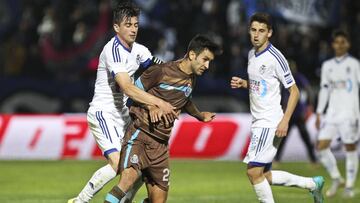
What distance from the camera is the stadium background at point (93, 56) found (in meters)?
19.3

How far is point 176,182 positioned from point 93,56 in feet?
21.3

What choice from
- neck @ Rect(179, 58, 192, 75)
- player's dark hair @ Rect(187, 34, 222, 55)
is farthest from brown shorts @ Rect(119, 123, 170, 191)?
player's dark hair @ Rect(187, 34, 222, 55)

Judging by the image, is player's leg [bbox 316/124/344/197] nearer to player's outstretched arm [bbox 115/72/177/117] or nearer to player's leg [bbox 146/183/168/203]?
player's leg [bbox 146/183/168/203]

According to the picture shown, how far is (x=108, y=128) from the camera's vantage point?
10.8 meters

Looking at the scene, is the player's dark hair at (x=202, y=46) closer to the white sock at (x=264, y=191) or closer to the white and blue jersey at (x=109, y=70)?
the white and blue jersey at (x=109, y=70)

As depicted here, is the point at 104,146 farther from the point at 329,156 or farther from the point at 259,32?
the point at 329,156

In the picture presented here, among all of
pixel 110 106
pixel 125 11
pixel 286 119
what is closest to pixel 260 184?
pixel 286 119

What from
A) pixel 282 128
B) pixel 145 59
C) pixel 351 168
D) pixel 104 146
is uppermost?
pixel 145 59

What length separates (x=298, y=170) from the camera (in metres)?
18.1

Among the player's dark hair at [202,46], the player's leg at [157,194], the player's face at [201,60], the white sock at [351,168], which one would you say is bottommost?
the white sock at [351,168]

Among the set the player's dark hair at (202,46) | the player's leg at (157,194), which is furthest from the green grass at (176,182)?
the player's dark hair at (202,46)

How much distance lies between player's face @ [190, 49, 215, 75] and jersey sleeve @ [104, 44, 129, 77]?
0.82 meters

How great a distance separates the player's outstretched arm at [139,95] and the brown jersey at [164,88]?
0.51 ft

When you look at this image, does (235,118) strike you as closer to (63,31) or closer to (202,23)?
(202,23)
